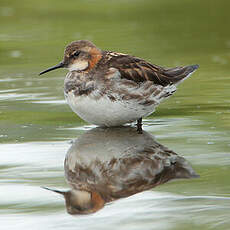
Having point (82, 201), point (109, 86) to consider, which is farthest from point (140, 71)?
point (82, 201)

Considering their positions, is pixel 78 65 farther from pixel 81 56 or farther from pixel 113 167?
pixel 113 167

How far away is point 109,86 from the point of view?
365 inches

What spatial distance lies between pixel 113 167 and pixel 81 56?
261 cm

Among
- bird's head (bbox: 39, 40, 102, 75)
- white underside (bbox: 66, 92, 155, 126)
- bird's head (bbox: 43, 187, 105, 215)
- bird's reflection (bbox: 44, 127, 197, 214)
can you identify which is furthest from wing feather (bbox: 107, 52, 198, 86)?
bird's head (bbox: 43, 187, 105, 215)

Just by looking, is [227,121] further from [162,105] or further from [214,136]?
[162,105]

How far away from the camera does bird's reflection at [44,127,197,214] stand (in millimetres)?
6758

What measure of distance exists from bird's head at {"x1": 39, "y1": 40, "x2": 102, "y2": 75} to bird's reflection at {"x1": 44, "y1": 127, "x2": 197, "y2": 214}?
3.36 ft

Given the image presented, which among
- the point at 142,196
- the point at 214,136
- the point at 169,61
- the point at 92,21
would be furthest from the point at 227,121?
the point at 92,21

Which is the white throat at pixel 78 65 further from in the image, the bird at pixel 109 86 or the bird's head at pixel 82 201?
the bird's head at pixel 82 201

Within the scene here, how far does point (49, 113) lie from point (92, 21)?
10.6m

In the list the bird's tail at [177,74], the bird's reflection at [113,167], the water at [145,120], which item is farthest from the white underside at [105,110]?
the bird's tail at [177,74]

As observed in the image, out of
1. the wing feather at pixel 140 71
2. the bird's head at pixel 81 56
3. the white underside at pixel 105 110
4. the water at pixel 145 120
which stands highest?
the bird's head at pixel 81 56

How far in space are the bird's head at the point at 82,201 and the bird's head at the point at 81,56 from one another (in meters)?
3.19

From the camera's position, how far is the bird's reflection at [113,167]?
676cm
